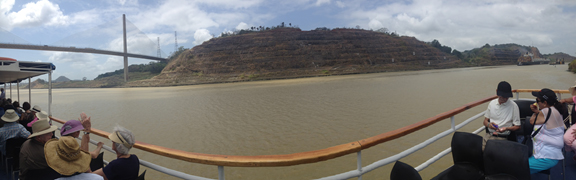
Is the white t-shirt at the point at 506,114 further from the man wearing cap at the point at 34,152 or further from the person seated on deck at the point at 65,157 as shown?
the man wearing cap at the point at 34,152

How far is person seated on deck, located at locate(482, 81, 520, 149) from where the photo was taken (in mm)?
2729

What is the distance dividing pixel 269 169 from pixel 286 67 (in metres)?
50.5

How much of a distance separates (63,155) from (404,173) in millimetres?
2228

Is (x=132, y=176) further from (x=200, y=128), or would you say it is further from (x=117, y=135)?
(x=200, y=128)

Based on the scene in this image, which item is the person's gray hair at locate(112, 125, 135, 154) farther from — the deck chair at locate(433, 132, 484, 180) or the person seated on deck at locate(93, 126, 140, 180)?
the deck chair at locate(433, 132, 484, 180)

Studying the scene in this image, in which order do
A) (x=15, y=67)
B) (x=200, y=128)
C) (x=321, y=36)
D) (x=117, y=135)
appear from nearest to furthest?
1. (x=117, y=135)
2. (x=15, y=67)
3. (x=200, y=128)
4. (x=321, y=36)

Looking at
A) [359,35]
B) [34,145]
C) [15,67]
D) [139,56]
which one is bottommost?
[34,145]

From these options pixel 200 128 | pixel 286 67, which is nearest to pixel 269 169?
pixel 200 128

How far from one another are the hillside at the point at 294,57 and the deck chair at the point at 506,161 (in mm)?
47324

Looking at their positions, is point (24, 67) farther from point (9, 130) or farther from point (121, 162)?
point (121, 162)

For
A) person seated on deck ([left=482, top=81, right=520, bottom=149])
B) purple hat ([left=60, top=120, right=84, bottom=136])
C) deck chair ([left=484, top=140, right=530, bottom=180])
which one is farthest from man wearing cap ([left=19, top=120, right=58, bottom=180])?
person seated on deck ([left=482, top=81, right=520, bottom=149])

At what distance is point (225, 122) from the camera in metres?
9.48

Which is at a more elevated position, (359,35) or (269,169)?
(359,35)

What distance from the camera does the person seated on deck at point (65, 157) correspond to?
163cm
